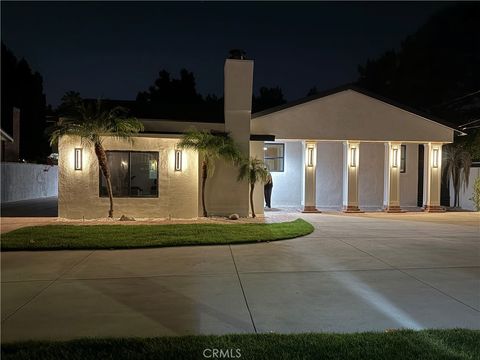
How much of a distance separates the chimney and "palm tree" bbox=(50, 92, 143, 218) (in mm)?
3310

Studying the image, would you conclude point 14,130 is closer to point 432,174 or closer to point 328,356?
point 432,174

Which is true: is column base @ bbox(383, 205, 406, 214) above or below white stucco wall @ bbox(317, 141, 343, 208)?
below

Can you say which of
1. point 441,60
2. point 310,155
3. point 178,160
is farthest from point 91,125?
point 441,60

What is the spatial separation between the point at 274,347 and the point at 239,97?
11835mm

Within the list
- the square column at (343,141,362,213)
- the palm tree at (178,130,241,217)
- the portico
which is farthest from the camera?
the square column at (343,141,362,213)

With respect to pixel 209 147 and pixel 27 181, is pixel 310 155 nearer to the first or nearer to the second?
pixel 209 147

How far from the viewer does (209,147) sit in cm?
1398

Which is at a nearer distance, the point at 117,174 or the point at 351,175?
the point at 117,174

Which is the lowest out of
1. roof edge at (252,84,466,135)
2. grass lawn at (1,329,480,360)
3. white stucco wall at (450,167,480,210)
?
grass lawn at (1,329,480,360)

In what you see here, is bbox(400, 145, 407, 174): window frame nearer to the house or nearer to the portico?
the house

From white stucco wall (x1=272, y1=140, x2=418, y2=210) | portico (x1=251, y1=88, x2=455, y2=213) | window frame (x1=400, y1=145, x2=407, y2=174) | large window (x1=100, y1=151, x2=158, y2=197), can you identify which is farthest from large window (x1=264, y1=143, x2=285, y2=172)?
large window (x1=100, y1=151, x2=158, y2=197)

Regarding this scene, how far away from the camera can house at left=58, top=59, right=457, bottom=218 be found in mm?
14297

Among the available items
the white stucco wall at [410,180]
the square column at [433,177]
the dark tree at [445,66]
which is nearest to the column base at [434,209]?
the square column at [433,177]

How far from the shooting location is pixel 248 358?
13.2 feet
